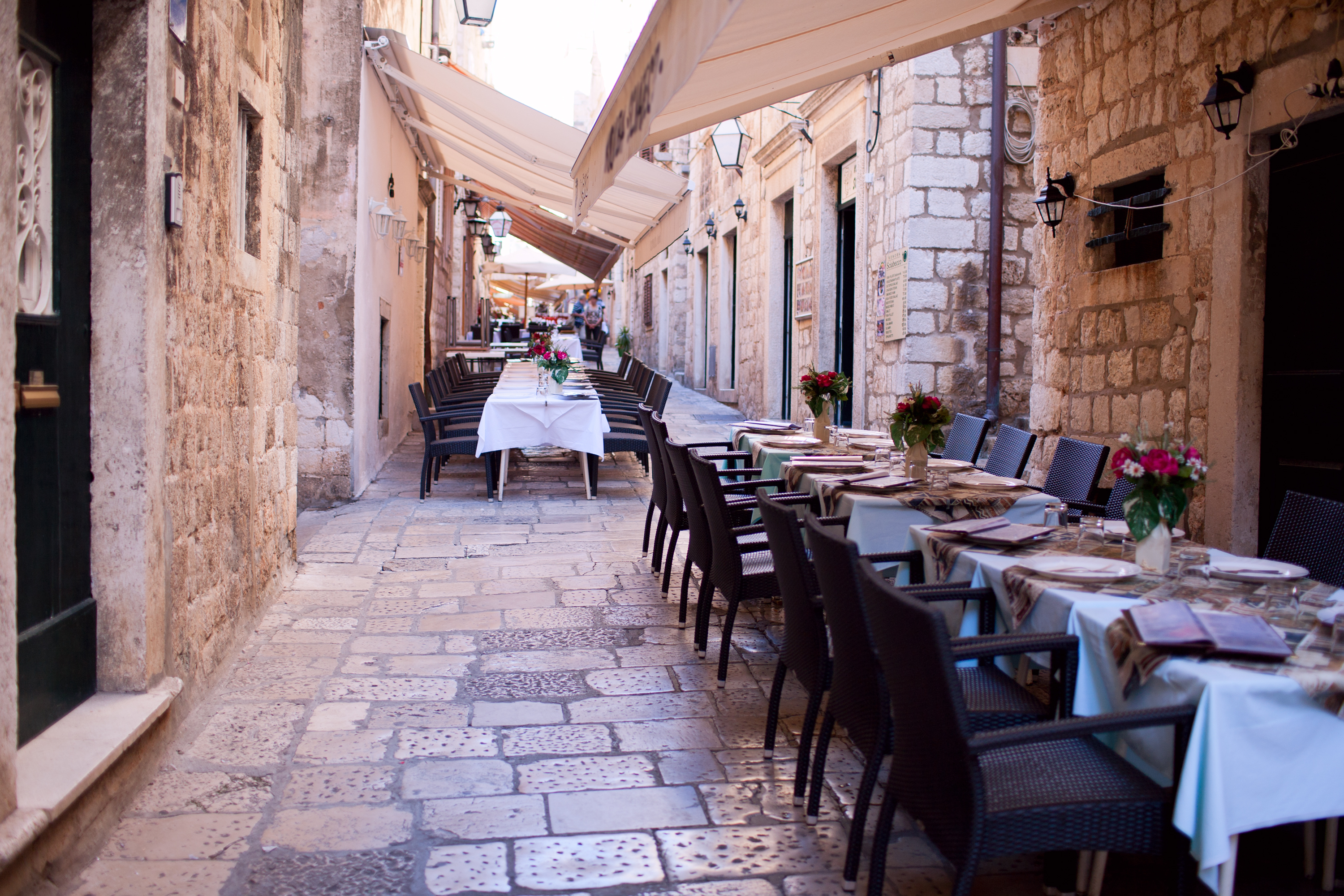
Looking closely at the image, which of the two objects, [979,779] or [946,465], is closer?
[979,779]

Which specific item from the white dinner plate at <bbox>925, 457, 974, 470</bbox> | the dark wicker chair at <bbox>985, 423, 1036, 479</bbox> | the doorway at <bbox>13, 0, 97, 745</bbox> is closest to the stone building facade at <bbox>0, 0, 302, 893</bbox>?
the doorway at <bbox>13, 0, 97, 745</bbox>

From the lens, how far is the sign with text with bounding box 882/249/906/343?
303 inches

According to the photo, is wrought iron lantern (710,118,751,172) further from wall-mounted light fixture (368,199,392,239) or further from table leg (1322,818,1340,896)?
table leg (1322,818,1340,896)

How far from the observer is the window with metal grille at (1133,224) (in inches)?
194

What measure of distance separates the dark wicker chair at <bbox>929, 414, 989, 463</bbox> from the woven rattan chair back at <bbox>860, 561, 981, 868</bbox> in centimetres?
326

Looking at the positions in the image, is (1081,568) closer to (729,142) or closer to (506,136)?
(506,136)

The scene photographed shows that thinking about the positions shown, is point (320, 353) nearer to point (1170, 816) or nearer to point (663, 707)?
point (663, 707)

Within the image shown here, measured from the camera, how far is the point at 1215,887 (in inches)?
64.8

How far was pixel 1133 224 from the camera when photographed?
5168 millimetres

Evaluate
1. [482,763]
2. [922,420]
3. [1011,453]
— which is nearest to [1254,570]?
[922,420]

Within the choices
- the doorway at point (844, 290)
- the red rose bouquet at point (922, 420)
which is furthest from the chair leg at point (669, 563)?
the doorway at point (844, 290)

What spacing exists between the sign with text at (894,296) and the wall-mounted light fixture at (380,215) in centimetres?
400

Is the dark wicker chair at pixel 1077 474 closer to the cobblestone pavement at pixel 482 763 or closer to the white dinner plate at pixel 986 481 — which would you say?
the white dinner plate at pixel 986 481

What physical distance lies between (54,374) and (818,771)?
80.2 inches
